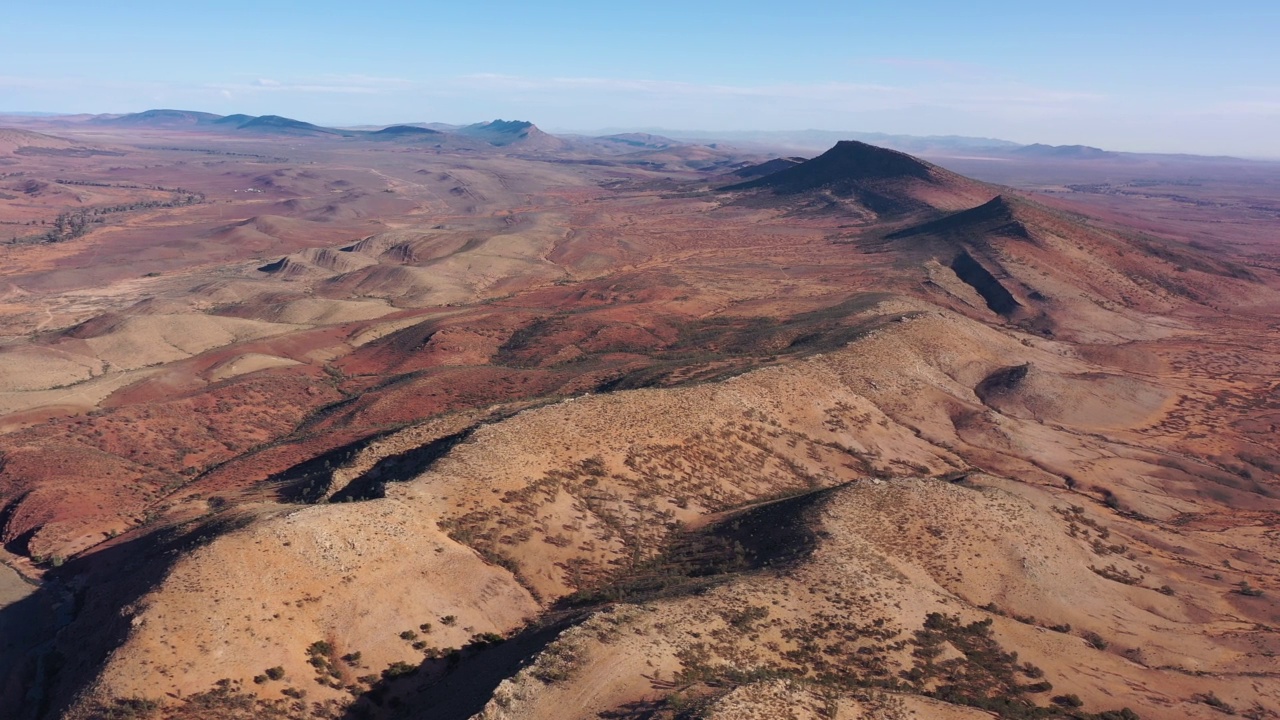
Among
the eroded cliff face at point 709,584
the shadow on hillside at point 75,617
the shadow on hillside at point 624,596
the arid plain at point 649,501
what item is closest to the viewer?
the shadow on hillside at point 624,596

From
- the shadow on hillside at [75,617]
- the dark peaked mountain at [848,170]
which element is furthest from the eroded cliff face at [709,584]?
the dark peaked mountain at [848,170]

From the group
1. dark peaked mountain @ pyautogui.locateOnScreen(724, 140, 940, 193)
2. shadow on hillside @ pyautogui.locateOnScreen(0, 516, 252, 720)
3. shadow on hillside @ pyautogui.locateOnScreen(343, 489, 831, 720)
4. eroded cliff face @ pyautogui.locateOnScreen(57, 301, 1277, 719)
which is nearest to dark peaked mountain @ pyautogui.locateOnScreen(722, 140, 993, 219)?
dark peaked mountain @ pyautogui.locateOnScreen(724, 140, 940, 193)

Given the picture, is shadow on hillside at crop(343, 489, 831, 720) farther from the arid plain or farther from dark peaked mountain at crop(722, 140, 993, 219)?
dark peaked mountain at crop(722, 140, 993, 219)

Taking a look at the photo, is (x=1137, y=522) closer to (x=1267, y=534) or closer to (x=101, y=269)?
(x=1267, y=534)

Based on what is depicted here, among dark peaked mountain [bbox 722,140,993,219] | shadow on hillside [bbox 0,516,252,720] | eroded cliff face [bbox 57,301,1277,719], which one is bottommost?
shadow on hillside [bbox 0,516,252,720]

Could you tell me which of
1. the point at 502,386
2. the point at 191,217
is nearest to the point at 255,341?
the point at 502,386

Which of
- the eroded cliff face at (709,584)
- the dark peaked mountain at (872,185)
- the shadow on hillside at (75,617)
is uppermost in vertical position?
the dark peaked mountain at (872,185)

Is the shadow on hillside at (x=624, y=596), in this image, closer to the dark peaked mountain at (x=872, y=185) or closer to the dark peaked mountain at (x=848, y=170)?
the dark peaked mountain at (x=872, y=185)

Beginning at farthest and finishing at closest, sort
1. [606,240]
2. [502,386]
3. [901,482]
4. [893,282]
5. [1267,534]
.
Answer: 1. [606,240]
2. [893,282]
3. [502,386]
4. [1267,534]
5. [901,482]
